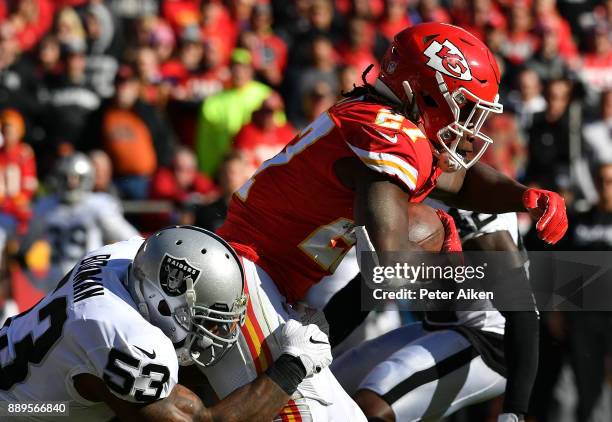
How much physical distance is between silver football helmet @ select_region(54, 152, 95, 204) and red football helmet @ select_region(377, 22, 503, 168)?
14.5 ft

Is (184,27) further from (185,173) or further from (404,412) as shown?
(404,412)

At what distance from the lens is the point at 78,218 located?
8.64 meters

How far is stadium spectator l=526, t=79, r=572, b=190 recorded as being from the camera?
31.0 feet

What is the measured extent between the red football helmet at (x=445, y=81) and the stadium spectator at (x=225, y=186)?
10.6 feet

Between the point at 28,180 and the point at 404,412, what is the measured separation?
4885 mm

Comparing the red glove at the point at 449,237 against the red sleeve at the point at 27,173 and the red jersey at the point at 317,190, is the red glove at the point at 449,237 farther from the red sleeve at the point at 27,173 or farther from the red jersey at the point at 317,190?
the red sleeve at the point at 27,173

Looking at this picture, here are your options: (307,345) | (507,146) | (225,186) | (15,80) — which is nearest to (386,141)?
(307,345)

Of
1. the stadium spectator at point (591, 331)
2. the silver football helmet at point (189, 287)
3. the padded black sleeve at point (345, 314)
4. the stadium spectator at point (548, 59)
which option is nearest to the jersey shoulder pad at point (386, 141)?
the silver football helmet at point (189, 287)

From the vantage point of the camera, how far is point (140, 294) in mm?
4383

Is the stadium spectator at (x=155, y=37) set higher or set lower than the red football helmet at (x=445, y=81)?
lower

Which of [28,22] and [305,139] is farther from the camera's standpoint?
[28,22]

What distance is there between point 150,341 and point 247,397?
414 millimetres

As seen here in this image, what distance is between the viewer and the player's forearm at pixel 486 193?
5.07m

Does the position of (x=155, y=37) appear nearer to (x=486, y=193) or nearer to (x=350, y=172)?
(x=486, y=193)
